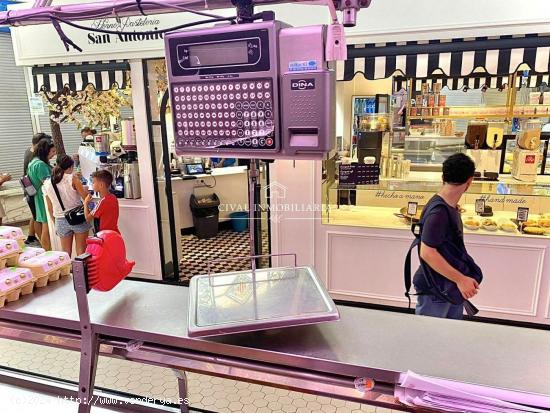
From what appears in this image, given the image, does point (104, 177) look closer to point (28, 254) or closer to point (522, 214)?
point (28, 254)

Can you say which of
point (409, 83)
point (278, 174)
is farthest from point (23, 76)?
point (409, 83)

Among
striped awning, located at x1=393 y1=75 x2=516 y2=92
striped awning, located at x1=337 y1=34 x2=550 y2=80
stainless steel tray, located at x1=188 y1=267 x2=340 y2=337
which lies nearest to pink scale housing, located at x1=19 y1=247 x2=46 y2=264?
stainless steel tray, located at x1=188 y1=267 x2=340 y2=337

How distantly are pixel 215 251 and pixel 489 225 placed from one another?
11.9 feet

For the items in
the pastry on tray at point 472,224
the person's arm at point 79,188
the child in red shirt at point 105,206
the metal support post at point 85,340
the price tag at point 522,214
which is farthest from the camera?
the person's arm at point 79,188

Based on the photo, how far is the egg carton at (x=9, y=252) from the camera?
1612mm

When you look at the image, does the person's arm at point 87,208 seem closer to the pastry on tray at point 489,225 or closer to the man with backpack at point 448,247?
the man with backpack at point 448,247

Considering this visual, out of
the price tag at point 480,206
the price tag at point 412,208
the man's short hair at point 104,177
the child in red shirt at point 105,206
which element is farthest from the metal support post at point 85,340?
the price tag at point 480,206

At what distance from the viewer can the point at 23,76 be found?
22.4 feet

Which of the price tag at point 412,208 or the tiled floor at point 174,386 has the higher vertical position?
the price tag at point 412,208

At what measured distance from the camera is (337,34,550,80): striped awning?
125 inches

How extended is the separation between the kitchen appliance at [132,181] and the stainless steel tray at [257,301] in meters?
3.30

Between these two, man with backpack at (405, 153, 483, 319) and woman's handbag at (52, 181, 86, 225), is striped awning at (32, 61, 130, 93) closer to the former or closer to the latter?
woman's handbag at (52, 181, 86, 225)

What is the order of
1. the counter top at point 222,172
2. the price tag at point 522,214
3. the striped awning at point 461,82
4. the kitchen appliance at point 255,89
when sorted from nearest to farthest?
the kitchen appliance at point 255,89, the price tag at point 522,214, the striped awning at point 461,82, the counter top at point 222,172

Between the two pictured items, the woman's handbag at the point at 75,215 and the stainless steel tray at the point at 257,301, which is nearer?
the stainless steel tray at the point at 257,301
